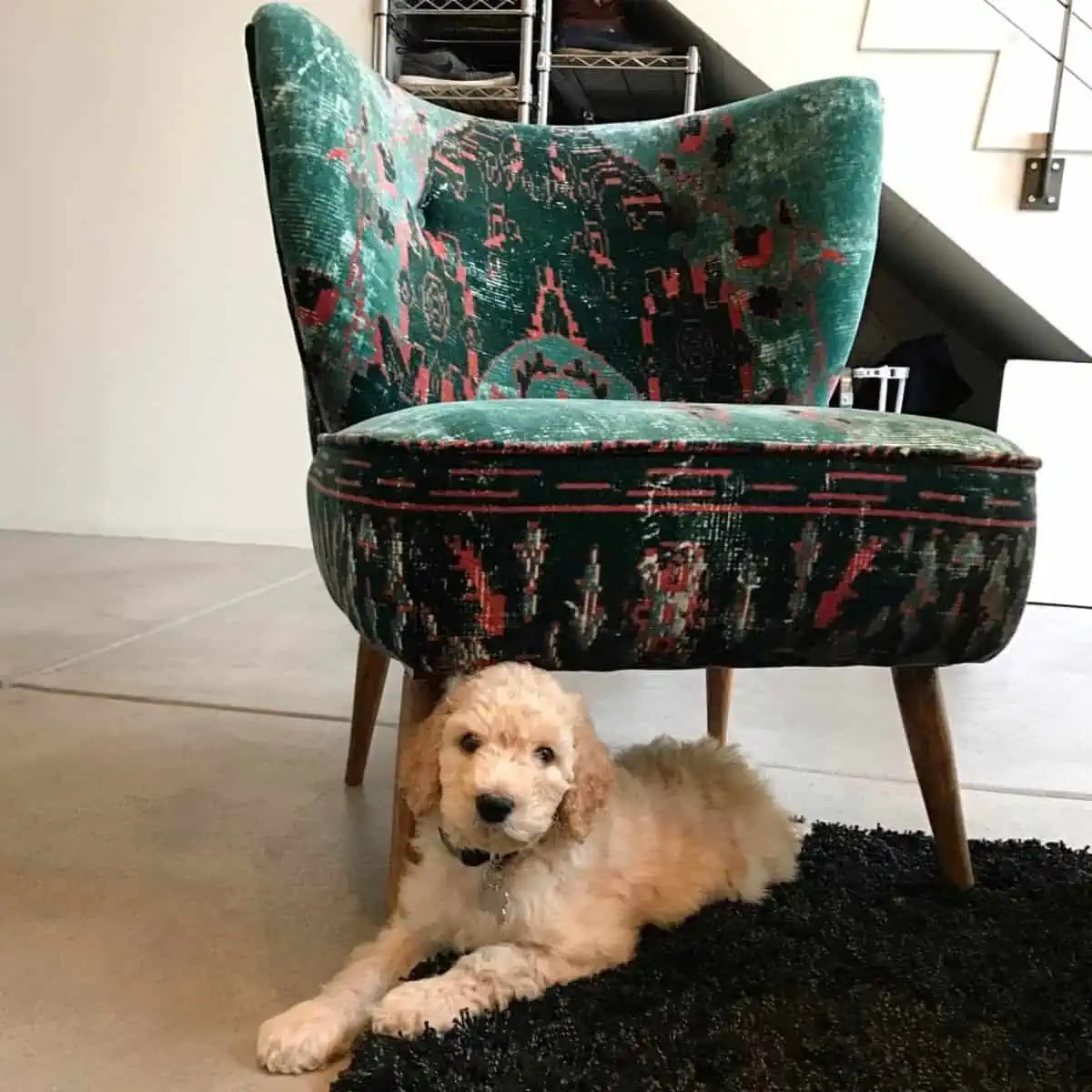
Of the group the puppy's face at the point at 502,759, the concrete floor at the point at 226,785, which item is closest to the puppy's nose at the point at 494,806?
Answer: the puppy's face at the point at 502,759

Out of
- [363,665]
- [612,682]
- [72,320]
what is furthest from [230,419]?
[363,665]

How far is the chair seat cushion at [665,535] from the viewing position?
0.77 meters

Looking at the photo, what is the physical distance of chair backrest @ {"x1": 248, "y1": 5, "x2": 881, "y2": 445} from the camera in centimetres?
108

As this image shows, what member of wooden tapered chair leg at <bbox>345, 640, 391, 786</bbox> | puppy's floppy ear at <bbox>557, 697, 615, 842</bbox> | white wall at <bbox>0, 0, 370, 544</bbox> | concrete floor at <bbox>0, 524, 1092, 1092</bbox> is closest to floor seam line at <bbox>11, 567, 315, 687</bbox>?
concrete floor at <bbox>0, 524, 1092, 1092</bbox>

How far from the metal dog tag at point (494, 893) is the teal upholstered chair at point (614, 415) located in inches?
3.6

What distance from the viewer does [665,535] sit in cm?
79

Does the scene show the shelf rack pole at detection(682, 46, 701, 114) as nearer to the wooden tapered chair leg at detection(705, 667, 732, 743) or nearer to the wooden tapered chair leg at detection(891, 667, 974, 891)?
the wooden tapered chair leg at detection(705, 667, 732, 743)

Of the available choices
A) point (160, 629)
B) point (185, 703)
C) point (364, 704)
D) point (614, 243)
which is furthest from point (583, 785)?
point (160, 629)

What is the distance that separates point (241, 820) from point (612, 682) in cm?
80

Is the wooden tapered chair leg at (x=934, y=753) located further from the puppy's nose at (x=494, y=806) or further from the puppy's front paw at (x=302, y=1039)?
the puppy's front paw at (x=302, y=1039)

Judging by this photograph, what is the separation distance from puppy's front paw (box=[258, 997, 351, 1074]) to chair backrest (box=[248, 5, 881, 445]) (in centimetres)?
50

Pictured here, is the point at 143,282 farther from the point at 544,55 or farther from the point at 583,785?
the point at 583,785

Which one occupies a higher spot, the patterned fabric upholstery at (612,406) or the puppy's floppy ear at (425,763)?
the patterned fabric upholstery at (612,406)

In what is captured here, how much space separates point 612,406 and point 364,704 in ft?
1.86
